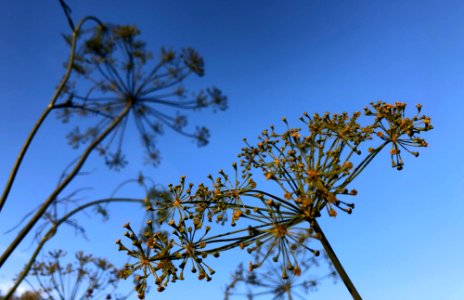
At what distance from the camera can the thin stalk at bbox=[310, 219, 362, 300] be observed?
7.54 feet

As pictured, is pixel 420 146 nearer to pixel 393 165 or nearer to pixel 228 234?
pixel 393 165

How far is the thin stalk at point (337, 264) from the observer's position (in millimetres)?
2299

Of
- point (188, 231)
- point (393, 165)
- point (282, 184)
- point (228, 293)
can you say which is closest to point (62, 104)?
point (188, 231)

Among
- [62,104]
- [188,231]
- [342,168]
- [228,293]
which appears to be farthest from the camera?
[228,293]

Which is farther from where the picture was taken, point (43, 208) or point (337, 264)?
point (43, 208)

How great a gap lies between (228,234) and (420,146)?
6.39ft

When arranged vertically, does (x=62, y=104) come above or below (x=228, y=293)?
above

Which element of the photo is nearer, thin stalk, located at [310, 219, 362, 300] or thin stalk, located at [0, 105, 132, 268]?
thin stalk, located at [310, 219, 362, 300]

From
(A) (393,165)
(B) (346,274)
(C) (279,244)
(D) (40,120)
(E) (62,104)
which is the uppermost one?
(E) (62,104)

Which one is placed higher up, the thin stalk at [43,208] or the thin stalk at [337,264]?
the thin stalk at [43,208]

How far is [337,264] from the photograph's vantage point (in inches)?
95.1

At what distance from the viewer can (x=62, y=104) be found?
6273 mm

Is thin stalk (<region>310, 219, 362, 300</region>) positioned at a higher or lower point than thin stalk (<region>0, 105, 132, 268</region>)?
lower

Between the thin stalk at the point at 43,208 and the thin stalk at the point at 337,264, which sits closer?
the thin stalk at the point at 337,264
